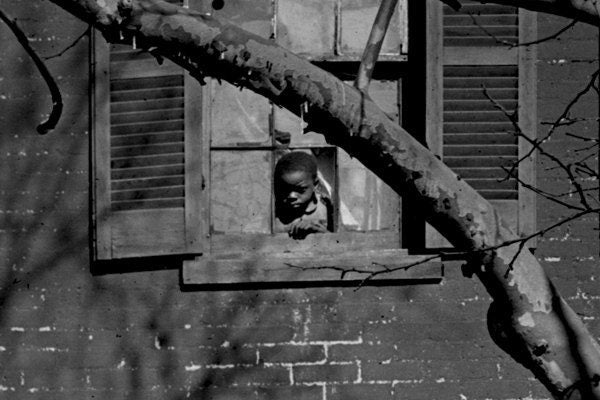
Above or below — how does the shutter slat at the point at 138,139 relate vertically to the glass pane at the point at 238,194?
above

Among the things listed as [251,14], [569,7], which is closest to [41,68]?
[569,7]

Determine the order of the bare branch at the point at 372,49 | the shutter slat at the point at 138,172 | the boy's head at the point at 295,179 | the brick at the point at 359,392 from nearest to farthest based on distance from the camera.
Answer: the bare branch at the point at 372,49 → the brick at the point at 359,392 → the shutter slat at the point at 138,172 → the boy's head at the point at 295,179

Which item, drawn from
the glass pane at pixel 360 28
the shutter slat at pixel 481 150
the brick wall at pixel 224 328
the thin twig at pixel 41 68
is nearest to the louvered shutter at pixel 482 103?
the shutter slat at pixel 481 150

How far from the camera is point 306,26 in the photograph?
6832 mm

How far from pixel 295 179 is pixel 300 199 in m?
0.11

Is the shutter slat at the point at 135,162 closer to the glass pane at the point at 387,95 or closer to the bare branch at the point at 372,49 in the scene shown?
the glass pane at the point at 387,95

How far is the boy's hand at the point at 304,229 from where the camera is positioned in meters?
6.68

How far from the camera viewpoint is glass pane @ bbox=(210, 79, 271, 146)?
22.3 ft

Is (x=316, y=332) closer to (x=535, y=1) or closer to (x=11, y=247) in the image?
(x=11, y=247)

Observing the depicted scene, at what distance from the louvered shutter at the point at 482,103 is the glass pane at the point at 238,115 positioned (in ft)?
2.66

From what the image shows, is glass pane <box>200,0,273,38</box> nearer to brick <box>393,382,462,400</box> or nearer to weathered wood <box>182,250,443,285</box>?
weathered wood <box>182,250,443,285</box>

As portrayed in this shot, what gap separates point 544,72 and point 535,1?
2790 millimetres

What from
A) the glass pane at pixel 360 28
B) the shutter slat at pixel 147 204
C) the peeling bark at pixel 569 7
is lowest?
the shutter slat at pixel 147 204

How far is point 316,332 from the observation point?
6477 mm
